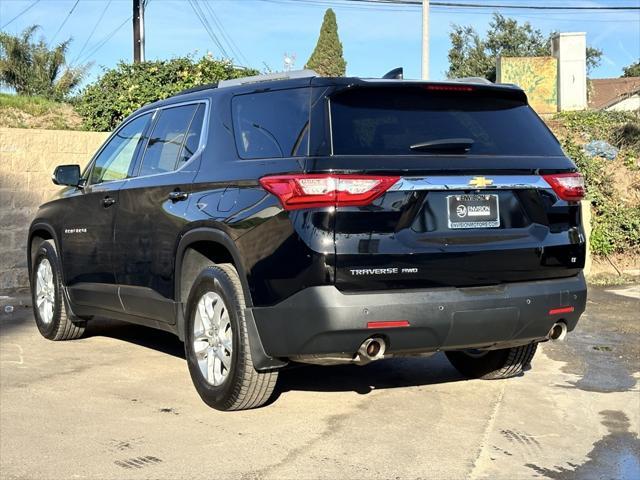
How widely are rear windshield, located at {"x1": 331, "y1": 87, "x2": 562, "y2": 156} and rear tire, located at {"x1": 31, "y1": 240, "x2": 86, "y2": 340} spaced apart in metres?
3.59

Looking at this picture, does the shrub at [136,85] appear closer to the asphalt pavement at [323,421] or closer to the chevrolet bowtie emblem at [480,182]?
the asphalt pavement at [323,421]

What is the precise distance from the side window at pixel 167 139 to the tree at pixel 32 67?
14.4m

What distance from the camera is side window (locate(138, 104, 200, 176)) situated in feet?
18.8

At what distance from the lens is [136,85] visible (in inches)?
523

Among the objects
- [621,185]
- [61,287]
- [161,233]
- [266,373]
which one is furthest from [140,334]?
[621,185]

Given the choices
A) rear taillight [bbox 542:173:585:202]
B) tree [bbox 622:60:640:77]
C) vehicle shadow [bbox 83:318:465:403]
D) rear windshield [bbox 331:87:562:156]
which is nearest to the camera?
rear windshield [bbox 331:87:562:156]

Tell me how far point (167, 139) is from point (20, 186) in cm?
519

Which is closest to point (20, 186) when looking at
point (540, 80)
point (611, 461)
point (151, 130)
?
point (151, 130)

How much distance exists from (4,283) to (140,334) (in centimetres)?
331

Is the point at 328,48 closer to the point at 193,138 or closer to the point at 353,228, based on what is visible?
the point at 193,138

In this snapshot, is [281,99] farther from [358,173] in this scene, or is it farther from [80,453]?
[80,453]

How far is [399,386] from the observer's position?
231 inches

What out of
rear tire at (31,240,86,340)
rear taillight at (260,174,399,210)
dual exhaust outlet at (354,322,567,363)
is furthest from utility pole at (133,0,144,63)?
dual exhaust outlet at (354,322,567,363)

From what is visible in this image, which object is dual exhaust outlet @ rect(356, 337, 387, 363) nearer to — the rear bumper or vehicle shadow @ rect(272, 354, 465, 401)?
the rear bumper
